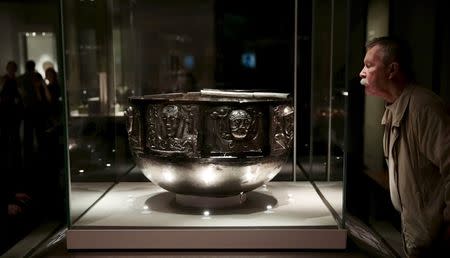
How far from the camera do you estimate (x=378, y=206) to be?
3240 millimetres

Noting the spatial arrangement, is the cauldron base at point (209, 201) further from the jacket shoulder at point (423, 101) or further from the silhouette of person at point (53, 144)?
the jacket shoulder at point (423, 101)

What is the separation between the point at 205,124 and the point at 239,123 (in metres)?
0.17

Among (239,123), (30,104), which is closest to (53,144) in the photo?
(30,104)

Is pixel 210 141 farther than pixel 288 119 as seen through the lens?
No

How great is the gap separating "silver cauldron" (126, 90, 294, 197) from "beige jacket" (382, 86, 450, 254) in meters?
0.87

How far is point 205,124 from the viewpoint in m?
2.69

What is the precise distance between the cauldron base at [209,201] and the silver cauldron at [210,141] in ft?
0.39

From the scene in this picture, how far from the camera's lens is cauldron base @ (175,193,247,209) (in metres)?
2.92

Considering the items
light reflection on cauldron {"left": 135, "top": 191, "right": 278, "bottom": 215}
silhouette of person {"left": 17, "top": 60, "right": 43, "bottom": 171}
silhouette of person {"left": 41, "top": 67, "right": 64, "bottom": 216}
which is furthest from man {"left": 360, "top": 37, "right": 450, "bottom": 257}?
silhouette of person {"left": 17, "top": 60, "right": 43, "bottom": 171}

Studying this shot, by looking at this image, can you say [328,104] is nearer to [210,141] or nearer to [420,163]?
[210,141]

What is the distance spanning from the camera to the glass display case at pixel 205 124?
2.61 m

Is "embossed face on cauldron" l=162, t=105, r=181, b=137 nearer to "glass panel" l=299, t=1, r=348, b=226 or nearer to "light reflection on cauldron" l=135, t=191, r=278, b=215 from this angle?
"light reflection on cauldron" l=135, t=191, r=278, b=215

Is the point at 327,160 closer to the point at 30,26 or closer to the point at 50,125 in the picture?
the point at 50,125

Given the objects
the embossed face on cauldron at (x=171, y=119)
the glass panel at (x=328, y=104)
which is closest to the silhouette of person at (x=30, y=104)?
the embossed face on cauldron at (x=171, y=119)
